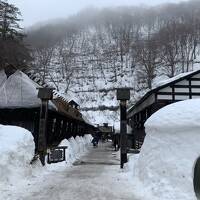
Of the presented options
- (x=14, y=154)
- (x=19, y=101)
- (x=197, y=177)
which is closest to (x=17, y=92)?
(x=19, y=101)

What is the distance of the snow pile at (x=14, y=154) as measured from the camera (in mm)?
11048

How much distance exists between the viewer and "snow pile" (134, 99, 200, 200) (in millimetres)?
9555

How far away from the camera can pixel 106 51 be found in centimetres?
11619

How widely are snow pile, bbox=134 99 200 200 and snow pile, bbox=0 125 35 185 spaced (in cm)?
374

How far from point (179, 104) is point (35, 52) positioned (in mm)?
90733

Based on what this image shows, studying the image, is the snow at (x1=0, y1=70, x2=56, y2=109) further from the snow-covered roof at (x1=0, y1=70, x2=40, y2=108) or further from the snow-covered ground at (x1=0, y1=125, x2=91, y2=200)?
the snow-covered ground at (x1=0, y1=125, x2=91, y2=200)

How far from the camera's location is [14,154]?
38.3ft

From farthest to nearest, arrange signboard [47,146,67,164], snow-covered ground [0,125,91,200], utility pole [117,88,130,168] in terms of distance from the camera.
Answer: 1. signboard [47,146,67,164]
2. utility pole [117,88,130,168]
3. snow-covered ground [0,125,91,200]

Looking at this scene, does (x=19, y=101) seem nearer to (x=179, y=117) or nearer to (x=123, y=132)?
(x=123, y=132)

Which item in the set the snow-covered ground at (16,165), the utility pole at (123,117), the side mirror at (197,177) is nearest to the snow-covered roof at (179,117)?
the side mirror at (197,177)

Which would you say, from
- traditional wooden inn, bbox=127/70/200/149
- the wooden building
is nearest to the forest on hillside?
the wooden building

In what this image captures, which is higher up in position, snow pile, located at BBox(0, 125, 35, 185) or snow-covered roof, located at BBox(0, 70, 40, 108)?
snow-covered roof, located at BBox(0, 70, 40, 108)

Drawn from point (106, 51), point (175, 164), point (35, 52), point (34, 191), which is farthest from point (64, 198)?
point (106, 51)

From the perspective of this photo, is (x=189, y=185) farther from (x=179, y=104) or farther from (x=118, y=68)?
(x=118, y=68)
